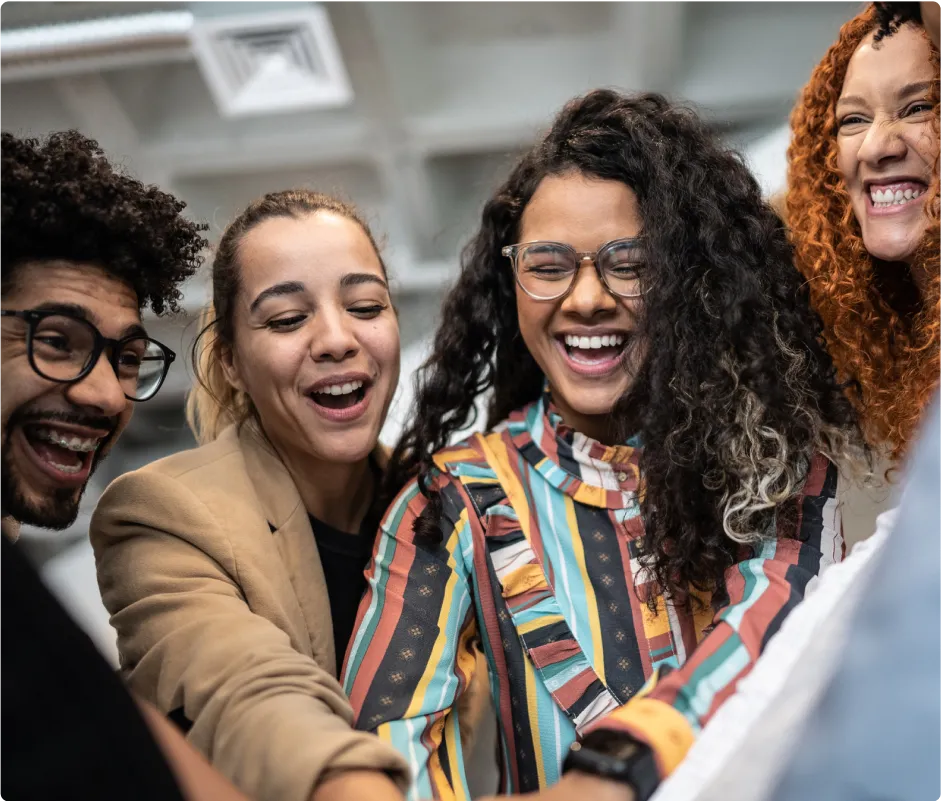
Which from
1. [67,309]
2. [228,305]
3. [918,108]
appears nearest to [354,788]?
[67,309]

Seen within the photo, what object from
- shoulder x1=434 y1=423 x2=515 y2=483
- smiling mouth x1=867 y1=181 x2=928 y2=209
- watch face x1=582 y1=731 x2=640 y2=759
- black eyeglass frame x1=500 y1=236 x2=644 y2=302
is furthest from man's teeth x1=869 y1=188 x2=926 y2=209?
watch face x1=582 y1=731 x2=640 y2=759

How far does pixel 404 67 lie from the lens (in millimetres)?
3572

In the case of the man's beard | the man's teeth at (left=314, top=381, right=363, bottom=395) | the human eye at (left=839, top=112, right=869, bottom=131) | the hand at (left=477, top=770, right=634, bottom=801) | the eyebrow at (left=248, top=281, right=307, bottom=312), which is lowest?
the hand at (left=477, top=770, right=634, bottom=801)

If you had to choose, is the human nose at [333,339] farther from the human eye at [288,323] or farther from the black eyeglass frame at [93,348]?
the black eyeglass frame at [93,348]

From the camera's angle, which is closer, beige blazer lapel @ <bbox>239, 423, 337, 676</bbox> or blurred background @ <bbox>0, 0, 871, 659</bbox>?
beige blazer lapel @ <bbox>239, 423, 337, 676</bbox>

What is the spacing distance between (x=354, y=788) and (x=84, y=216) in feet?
2.40

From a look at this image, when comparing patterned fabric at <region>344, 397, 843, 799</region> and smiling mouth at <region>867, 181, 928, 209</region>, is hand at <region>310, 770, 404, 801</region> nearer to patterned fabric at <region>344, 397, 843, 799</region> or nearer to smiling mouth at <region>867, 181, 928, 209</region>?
patterned fabric at <region>344, 397, 843, 799</region>

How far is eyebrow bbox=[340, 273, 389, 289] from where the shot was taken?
4.51ft

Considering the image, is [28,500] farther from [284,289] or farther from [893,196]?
[893,196]

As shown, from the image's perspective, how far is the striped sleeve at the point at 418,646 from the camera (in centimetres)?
109

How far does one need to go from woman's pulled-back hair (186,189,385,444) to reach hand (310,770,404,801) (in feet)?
2.39

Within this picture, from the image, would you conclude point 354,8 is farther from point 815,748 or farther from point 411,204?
point 815,748

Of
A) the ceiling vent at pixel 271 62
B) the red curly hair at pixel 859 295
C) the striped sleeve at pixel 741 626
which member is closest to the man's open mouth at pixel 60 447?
the striped sleeve at pixel 741 626

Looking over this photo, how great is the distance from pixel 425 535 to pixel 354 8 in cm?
255
